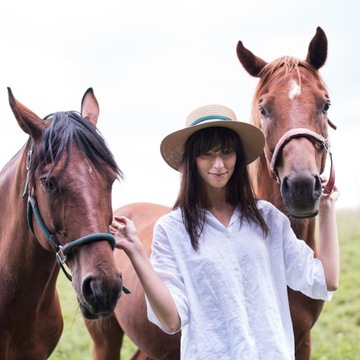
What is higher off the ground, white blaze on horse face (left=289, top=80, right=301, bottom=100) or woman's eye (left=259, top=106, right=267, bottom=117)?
white blaze on horse face (left=289, top=80, right=301, bottom=100)

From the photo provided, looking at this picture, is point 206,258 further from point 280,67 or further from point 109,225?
point 280,67

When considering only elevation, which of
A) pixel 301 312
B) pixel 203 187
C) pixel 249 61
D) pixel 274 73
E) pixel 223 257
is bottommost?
pixel 301 312

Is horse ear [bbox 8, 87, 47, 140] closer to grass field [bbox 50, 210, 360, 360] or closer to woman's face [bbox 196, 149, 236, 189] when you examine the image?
woman's face [bbox 196, 149, 236, 189]

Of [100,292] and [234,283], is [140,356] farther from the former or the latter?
[100,292]

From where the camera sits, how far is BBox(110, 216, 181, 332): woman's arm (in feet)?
8.89

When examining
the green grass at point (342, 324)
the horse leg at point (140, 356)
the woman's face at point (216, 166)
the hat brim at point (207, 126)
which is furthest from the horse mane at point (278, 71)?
the green grass at point (342, 324)

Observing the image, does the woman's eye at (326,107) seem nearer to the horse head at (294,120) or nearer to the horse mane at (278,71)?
the horse head at (294,120)

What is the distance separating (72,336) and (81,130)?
211 inches

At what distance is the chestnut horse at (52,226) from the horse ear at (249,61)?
104cm

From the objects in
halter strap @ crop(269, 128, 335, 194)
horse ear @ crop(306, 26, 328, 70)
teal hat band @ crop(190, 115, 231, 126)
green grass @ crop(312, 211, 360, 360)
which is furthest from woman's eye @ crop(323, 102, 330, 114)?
green grass @ crop(312, 211, 360, 360)

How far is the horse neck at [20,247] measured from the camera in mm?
3303

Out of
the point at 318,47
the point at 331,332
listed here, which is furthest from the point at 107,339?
the point at 331,332

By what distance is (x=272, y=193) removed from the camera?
12.4 ft

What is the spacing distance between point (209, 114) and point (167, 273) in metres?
0.81
